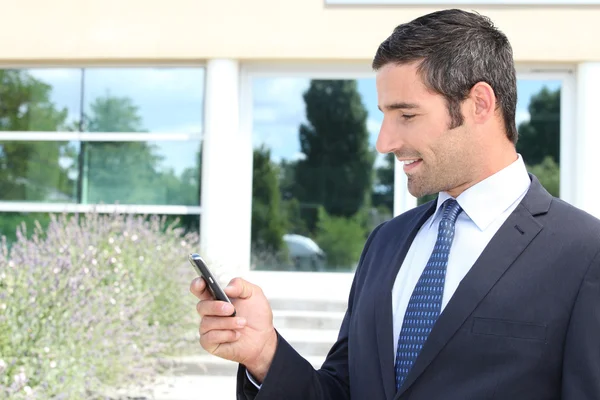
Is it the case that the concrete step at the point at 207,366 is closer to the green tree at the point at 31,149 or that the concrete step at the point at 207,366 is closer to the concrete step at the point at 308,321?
the concrete step at the point at 308,321

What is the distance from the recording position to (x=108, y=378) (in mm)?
5055

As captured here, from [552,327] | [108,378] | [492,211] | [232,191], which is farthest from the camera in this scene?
[232,191]

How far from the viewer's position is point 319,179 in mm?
8922

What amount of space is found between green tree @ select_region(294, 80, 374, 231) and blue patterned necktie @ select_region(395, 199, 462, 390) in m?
7.14

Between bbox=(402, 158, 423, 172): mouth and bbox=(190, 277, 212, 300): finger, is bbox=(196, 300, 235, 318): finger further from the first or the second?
bbox=(402, 158, 423, 172): mouth

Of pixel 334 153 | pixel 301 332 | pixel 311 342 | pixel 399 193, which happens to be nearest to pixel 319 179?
pixel 334 153

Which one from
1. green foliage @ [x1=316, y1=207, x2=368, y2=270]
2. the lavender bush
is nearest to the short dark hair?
the lavender bush

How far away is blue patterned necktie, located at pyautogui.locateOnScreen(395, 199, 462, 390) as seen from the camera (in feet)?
5.26

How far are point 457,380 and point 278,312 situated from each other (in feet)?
21.3

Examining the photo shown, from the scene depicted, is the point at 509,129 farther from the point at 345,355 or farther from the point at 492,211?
the point at 345,355

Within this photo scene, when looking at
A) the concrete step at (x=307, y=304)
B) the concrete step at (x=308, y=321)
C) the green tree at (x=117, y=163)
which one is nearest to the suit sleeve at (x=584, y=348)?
the concrete step at (x=308, y=321)

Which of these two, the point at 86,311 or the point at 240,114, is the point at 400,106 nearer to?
the point at 86,311

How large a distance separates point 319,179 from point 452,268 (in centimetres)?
A: 728

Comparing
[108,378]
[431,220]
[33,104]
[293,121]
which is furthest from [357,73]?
[431,220]
